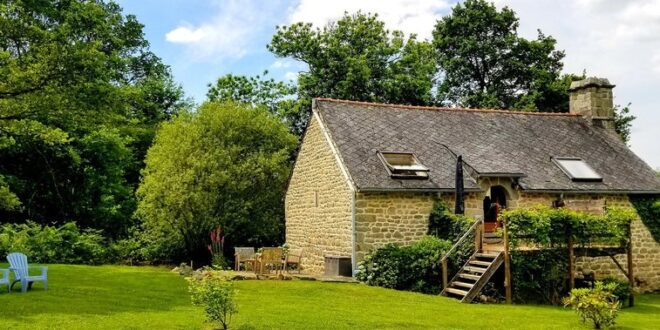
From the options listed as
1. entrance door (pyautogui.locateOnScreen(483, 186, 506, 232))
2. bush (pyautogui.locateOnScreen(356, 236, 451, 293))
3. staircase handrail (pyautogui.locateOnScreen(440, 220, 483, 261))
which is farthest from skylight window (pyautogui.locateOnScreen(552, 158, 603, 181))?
bush (pyautogui.locateOnScreen(356, 236, 451, 293))

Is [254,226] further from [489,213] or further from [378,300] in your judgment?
[378,300]

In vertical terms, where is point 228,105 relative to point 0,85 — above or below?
above

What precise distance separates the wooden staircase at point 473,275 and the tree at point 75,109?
1107cm

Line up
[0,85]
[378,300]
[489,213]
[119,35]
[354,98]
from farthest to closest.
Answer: [119,35] < [354,98] < [489,213] < [0,85] < [378,300]

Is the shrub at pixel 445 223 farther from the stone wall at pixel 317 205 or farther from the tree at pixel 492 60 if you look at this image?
the tree at pixel 492 60

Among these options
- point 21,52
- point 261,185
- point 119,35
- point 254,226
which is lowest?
point 254,226

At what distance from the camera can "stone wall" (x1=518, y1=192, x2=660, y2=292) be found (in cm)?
2034

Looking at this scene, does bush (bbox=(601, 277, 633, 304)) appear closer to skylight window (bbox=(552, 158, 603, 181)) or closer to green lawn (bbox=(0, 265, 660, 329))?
green lawn (bbox=(0, 265, 660, 329))

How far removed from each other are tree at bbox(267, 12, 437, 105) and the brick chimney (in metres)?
9.87

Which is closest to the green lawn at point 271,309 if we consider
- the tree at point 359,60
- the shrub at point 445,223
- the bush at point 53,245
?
the shrub at point 445,223

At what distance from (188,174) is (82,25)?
8.15 metres

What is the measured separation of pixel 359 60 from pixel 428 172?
1476 cm

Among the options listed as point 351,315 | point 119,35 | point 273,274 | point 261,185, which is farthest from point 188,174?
point 119,35

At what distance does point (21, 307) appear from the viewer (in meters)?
11.6
